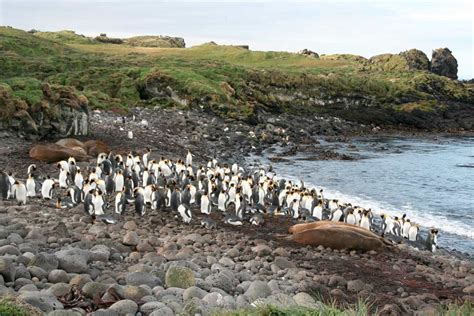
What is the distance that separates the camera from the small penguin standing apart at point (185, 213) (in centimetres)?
1585

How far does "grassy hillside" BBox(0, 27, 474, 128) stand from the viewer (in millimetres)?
55656

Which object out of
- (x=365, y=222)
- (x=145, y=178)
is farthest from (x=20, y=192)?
(x=365, y=222)

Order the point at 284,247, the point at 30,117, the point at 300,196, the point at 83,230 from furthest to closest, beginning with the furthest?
the point at 30,117
the point at 300,196
the point at 284,247
the point at 83,230

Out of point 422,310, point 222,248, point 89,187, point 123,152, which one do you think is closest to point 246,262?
point 222,248

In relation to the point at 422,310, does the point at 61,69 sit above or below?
above

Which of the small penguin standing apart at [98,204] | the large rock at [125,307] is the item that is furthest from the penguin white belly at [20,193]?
the large rock at [125,307]

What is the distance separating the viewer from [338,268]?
12.5 metres

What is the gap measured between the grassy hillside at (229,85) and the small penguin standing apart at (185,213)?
29.4 m

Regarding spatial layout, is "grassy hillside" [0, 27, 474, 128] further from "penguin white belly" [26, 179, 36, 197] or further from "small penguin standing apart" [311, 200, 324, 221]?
"small penguin standing apart" [311, 200, 324, 221]

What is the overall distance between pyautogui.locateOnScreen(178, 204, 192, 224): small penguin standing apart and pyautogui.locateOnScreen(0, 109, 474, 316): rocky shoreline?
0.26 meters

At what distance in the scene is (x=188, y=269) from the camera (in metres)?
9.41

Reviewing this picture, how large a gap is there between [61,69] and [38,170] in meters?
46.2

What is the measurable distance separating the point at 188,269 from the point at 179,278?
0.26 meters

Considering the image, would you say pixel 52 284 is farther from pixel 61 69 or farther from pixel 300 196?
pixel 61 69
